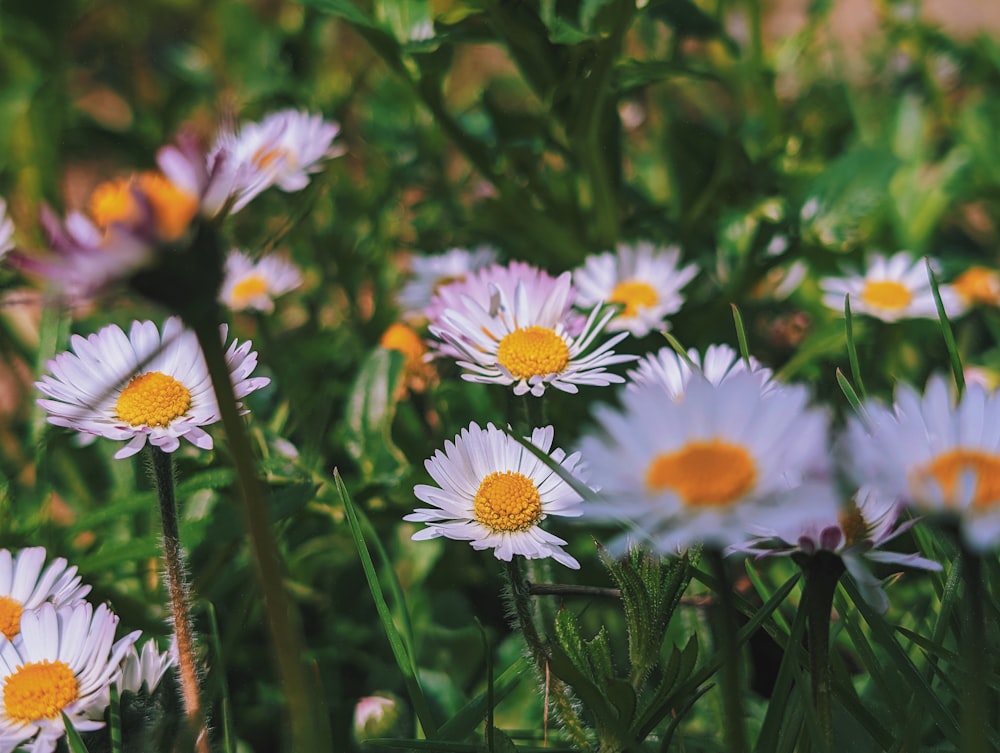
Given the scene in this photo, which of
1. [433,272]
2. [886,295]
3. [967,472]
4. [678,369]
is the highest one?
[433,272]

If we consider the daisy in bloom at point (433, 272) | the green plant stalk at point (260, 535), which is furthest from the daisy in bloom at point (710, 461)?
the daisy in bloom at point (433, 272)

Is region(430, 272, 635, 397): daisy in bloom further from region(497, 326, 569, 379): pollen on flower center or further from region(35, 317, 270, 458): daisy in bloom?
region(35, 317, 270, 458): daisy in bloom

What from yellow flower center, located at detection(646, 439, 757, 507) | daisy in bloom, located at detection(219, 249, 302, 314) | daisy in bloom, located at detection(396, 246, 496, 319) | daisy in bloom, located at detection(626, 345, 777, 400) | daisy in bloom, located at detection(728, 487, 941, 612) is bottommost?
daisy in bloom, located at detection(728, 487, 941, 612)

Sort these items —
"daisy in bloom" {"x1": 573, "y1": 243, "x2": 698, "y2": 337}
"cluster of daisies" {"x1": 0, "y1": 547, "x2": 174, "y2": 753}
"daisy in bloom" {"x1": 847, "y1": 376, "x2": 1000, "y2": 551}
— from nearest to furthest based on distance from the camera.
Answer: "daisy in bloom" {"x1": 847, "y1": 376, "x2": 1000, "y2": 551} → "cluster of daisies" {"x1": 0, "y1": 547, "x2": 174, "y2": 753} → "daisy in bloom" {"x1": 573, "y1": 243, "x2": 698, "y2": 337}

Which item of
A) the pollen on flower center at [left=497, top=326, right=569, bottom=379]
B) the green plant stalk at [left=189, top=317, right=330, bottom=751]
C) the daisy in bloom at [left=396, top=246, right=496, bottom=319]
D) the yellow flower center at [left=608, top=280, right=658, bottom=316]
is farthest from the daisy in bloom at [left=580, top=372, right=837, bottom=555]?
the daisy in bloom at [left=396, top=246, right=496, bottom=319]

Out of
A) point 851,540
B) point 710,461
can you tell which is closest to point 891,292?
point 851,540

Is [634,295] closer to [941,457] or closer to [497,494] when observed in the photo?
[497,494]
